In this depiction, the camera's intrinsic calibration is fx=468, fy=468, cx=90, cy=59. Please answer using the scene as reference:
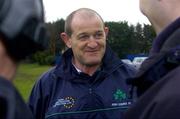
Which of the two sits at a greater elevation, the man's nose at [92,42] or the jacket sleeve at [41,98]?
the man's nose at [92,42]

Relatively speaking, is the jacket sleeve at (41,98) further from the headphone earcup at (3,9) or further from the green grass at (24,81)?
the headphone earcup at (3,9)

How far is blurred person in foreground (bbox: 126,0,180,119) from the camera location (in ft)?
6.41

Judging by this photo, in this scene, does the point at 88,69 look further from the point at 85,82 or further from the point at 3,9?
the point at 3,9

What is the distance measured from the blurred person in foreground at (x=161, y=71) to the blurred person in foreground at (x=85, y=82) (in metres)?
1.95

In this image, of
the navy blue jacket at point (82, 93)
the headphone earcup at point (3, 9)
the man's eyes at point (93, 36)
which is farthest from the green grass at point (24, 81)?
the man's eyes at point (93, 36)

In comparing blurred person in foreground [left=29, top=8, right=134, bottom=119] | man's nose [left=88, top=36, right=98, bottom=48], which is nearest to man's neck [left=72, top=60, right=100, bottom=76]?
blurred person in foreground [left=29, top=8, right=134, bottom=119]

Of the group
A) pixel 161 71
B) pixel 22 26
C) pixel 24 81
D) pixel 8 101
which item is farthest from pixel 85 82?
pixel 24 81

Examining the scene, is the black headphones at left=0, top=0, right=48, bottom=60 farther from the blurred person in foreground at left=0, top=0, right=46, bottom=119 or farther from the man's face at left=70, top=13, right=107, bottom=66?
the man's face at left=70, top=13, right=107, bottom=66

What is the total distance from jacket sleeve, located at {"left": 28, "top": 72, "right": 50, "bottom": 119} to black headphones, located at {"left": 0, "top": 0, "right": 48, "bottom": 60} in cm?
264

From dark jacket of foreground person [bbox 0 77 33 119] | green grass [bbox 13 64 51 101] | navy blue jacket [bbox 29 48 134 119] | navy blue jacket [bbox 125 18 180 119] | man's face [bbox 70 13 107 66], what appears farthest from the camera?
man's face [bbox 70 13 107 66]

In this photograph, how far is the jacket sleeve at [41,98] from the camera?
14.5 ft

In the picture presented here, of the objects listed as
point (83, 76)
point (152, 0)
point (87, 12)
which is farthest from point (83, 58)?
point (152, 0)

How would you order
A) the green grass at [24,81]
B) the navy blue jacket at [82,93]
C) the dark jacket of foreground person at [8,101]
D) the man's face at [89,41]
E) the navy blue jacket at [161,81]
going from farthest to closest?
the man's face at [89,41], the navy blue jacket at [82,93], the green grass at [24,81], the navy blue jacket at [161,81], the dark jacket of foreground person at [8,101]

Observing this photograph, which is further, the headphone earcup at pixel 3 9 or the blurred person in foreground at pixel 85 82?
the blurred person in foreground at pixel 85 82
